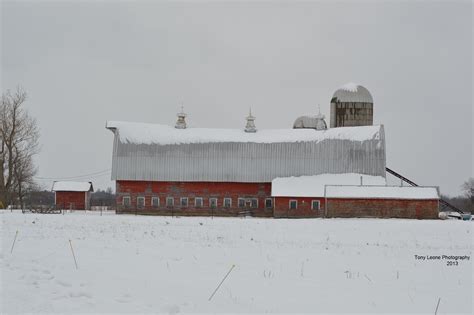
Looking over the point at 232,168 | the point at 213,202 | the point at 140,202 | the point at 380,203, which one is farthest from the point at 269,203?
the point at 140,202

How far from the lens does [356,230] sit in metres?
26.1

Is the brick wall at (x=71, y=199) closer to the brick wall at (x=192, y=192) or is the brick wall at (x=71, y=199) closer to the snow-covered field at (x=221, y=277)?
the brick wall at (x=192, y=192)

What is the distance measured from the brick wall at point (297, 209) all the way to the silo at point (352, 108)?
1476 centimetres

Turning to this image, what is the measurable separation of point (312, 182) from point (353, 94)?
587 inches

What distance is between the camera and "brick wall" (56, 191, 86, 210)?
4709cm

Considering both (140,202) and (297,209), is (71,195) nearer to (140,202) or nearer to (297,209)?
(140,202)

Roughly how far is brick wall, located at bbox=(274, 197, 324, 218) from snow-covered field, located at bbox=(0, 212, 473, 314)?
856 inches

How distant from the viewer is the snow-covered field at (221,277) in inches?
354

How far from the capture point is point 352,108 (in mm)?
54094

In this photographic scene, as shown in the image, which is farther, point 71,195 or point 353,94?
point 353,94

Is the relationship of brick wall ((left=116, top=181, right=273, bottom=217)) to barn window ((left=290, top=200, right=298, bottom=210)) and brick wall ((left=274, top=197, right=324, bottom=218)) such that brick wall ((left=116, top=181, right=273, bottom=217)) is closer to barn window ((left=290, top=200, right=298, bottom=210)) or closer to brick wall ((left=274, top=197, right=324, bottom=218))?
brick wall ((left=274, top=197, right=324, bottom=218))

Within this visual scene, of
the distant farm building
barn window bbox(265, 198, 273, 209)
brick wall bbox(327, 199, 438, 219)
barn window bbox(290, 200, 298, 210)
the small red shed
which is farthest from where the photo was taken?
the small red shed

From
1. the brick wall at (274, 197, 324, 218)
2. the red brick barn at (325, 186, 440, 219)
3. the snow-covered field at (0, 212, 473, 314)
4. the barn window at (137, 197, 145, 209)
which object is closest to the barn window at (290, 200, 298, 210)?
the brick wall at (274, 197, 324, 218)

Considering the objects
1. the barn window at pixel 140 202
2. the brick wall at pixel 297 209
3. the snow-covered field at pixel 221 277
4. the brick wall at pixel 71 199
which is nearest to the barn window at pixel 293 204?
the brick wall at pixel 297 209
